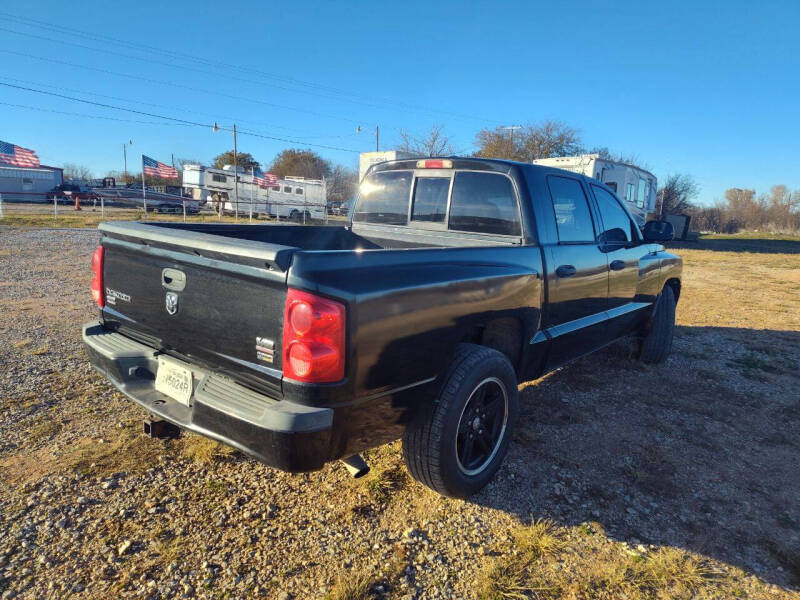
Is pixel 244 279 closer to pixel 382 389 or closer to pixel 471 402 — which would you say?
pixel 382 389

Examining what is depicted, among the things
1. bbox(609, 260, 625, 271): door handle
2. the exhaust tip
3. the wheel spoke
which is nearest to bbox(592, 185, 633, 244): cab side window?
bbox(609, 260, 625, 271): door handle

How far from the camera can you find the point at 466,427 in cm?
267

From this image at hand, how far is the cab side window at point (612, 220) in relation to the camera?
411 centimetres

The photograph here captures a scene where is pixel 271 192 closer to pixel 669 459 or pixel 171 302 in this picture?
pixel 171 302

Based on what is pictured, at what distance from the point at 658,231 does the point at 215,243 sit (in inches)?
167

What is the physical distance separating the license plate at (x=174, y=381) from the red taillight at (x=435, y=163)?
7.65ft

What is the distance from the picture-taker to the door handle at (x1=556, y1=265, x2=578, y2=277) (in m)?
3.27

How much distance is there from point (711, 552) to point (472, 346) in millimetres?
1566

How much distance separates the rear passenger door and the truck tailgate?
6.41ft

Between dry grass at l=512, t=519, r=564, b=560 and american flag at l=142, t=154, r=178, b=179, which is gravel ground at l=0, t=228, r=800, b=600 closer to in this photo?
dry grass at l=512, t=519, r=564, b=560

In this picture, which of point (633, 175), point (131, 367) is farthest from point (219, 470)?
point (633, 175)

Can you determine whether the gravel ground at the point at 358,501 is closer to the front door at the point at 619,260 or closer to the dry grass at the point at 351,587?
the dry grass at the point at 351,587

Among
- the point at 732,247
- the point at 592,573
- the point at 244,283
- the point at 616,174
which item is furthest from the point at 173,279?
the point at 732,247

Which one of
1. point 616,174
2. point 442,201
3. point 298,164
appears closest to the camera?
point 442,201
